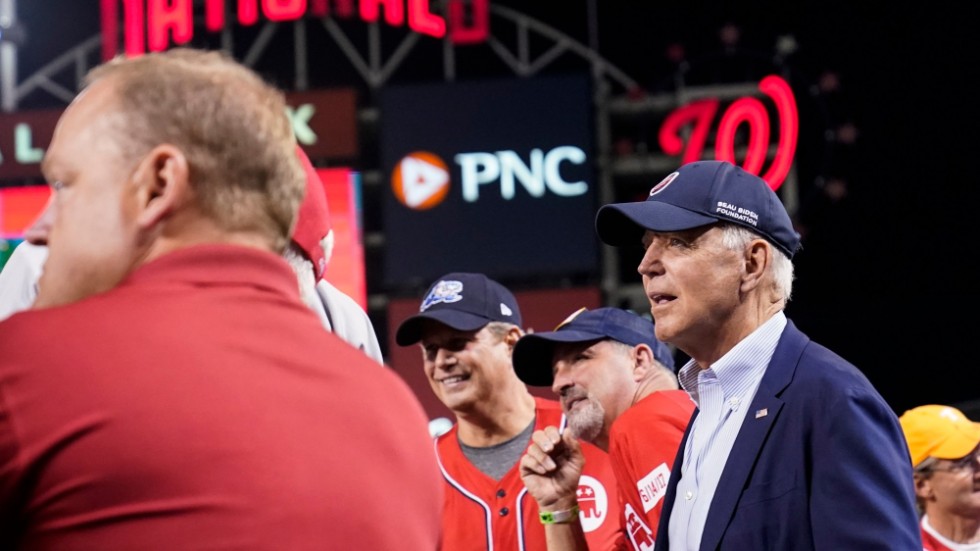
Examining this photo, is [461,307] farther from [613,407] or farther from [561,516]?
[561,516]

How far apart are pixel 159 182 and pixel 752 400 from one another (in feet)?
4.73

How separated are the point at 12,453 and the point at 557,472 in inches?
90.9

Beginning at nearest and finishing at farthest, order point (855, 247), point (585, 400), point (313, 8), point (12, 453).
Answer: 1. point (12, 453)
2. point (585, 400)
3. point (313, 8)
4. point (855, 247)

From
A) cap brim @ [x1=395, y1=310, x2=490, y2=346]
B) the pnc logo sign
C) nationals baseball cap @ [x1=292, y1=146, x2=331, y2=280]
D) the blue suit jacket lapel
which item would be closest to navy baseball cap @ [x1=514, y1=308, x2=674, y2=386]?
cap brim @ [x1=395, y1=310, x2=490, y2=346]

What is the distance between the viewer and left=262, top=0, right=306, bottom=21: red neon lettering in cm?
1113

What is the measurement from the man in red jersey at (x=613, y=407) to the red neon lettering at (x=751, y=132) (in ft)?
21.3

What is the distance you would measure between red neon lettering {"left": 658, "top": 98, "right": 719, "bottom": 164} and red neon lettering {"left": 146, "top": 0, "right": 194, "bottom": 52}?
4.32 meters

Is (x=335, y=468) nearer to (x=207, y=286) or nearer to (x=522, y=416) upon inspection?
(x=207, y=286)

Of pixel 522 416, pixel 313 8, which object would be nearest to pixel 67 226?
pixel 522 416

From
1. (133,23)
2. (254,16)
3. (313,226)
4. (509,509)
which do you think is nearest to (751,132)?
(254,16)

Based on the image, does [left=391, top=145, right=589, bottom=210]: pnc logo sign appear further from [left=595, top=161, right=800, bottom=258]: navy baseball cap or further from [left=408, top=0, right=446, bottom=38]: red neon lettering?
[left=595, top=161, right=800, bottom=258]: navy baseball cap

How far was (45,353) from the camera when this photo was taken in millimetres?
1106

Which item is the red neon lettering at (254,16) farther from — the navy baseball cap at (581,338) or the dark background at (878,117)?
the navy baseball cap at (581,338)

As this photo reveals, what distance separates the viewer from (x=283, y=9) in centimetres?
1116
